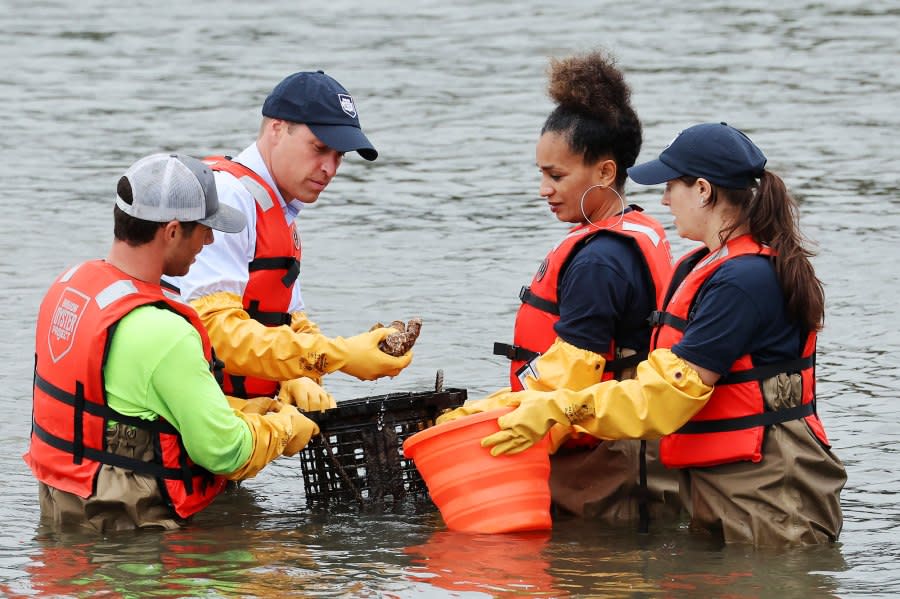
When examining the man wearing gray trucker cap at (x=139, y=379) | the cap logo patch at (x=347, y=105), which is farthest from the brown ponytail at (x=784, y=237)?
the man wearing gray trucker cap at (x=139, y=379)

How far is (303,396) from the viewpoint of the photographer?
297 inches

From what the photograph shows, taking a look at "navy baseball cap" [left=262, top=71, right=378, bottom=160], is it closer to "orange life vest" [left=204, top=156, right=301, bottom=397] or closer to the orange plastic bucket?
"orange life vest" [left=204, top=156, right=301, bottom=397]

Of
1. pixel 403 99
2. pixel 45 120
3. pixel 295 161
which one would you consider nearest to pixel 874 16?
pixel 403 99

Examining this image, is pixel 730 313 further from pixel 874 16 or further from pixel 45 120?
pixel 874 16

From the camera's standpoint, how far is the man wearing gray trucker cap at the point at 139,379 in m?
6.12

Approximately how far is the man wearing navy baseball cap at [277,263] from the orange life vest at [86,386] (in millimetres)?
488

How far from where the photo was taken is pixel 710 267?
6.23 meters

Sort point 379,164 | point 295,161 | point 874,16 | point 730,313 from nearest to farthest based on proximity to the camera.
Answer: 1. point 730,313
2. point 295,161
3. point 379,164
4. point 874,16

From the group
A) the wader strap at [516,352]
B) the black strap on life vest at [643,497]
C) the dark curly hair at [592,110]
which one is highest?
the dark curly hair at [592,110]

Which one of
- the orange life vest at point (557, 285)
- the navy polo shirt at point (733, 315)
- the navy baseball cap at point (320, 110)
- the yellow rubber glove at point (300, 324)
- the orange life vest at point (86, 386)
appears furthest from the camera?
the yellow rubber glove at point (300, 324)

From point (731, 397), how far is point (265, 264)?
222 centimetres

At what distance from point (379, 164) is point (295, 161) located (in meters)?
8.89

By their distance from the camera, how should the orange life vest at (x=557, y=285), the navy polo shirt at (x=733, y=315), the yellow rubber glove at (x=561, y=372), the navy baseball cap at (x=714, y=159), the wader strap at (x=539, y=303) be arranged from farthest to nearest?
1. the wader strap at (x=539, y=303)
2. the orange life vest at (x=557, y=285)
3. the yellow rubber glove at (x=561, y=372)
4. the navy baseball cap at (x=714, y=159)
5. the navy polo shirt at (x=733, y=315)

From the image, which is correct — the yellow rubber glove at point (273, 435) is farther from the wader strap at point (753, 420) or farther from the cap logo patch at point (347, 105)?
the wader strap at point (753, 420)
